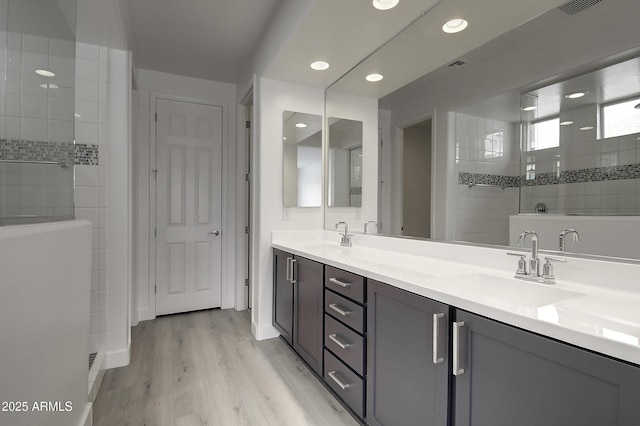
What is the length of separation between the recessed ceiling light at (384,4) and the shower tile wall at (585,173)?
A: 3.34 feet

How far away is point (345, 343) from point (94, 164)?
2.16 metres

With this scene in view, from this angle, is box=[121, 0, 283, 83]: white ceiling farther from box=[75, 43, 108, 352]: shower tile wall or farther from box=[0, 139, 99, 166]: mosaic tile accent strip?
box=[0, 139, 99, 166]: mosaic tile accent strip

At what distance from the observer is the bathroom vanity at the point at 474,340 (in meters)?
0.78

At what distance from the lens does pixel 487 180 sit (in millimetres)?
1632

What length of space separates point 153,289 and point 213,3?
8.90 ft

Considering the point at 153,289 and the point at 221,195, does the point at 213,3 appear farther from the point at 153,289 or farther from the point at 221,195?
the point at 153,289

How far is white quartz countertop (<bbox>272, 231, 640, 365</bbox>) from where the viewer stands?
31.2 inches

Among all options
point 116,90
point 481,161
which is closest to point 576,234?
point 481,161

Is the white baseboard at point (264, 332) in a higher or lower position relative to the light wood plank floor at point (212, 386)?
higher

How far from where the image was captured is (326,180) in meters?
3.11

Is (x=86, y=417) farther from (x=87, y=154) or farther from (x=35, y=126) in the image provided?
(x=87, y=154)

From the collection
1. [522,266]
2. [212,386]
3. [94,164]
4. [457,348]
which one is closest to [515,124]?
[522,266]

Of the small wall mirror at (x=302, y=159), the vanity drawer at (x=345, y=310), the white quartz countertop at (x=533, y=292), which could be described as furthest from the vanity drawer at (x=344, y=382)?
the small wall mirror at (x=302, y=159)

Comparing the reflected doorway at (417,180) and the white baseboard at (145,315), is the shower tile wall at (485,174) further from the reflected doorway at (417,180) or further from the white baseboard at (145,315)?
the white baseboard at (145,315)
